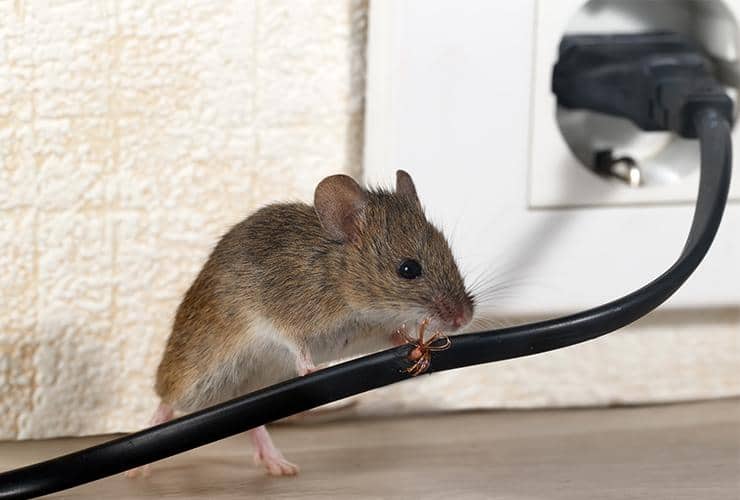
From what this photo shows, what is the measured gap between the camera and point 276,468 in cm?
54

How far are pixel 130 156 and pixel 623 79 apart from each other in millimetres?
296

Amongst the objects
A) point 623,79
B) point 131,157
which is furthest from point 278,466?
point 623,79

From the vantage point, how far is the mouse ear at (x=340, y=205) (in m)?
0.49

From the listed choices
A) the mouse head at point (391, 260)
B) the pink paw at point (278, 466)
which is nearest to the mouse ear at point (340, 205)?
the mouse head at point (391, 260)

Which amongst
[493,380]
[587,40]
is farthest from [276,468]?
[587,40]

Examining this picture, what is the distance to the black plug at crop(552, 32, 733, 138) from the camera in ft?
2.02

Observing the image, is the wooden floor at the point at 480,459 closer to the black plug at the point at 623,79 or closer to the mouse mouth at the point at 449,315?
the mouse mouth at the point at 449,315

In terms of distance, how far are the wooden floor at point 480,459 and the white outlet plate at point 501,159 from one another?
79 mm

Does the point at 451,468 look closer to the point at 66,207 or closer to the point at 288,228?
the point at 288,228

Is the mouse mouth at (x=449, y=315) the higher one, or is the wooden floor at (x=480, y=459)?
the mouse mouth at (x=449, y=315)

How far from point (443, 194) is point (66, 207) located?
0.22 meters

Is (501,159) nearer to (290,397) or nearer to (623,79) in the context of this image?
(623,79)

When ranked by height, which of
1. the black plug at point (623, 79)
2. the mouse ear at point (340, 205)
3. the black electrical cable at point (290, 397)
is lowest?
the black electrical cable at point (290, 397)

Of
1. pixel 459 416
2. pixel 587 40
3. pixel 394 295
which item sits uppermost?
pixel 587 40
